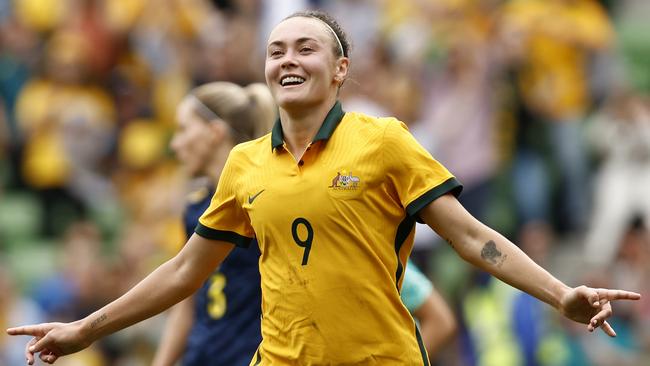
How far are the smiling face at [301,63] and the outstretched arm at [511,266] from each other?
22.7 inches

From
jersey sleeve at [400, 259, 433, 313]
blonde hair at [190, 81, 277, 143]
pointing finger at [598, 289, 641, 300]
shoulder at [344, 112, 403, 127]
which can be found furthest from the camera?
blonde hair at [190, 81, 277, 143]

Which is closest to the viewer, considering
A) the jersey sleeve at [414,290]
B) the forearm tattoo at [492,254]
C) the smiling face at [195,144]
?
the forearm tattoo at [492,254]

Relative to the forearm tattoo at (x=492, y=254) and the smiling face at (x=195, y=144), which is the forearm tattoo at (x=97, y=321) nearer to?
the forearm tattoo at (x=492, y=254)

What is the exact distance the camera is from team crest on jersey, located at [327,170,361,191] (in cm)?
463

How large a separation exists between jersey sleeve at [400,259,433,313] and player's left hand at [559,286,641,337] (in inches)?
73.0

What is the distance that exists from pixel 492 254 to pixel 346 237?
49 centimetres

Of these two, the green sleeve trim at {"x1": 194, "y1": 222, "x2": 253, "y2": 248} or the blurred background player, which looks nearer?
the green sleeve trim at {"x1": 194, "y1": 222, "x2": 253, "y2": 248}

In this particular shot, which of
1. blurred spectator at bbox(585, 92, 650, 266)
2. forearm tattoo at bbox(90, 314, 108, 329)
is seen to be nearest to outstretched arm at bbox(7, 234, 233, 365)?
forearm tattoo at bbox(90, 314, 108, 329)

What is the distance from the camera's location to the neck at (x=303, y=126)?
15.9ft

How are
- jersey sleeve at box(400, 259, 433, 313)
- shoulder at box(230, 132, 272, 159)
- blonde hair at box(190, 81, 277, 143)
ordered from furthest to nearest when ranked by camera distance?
blonde hair at box(190, 81, 277, 143), jersey sleeve at box(400, 259, 433, 313), shoulder at box(230, 132, 272, 159)

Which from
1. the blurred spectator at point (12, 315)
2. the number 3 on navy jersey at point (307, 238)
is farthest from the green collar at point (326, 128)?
the blurred spectator at point (12, 315)

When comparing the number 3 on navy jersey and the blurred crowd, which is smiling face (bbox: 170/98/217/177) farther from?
the blurred crowd

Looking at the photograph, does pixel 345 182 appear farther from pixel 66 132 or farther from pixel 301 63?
pixel 66 132

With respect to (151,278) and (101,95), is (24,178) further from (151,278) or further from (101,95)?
(151,278)
